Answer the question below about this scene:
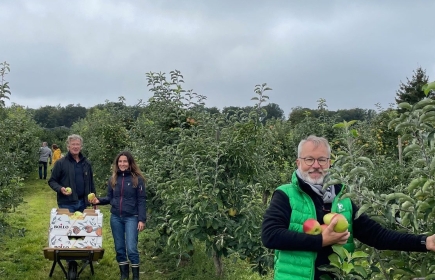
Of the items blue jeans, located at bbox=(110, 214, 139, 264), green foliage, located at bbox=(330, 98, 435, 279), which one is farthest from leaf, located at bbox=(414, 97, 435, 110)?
blue jeans, located at bbox=(110, 214, 139, 264)

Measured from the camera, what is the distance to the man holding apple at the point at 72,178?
624 cm

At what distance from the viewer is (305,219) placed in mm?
2430

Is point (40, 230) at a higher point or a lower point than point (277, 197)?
lower

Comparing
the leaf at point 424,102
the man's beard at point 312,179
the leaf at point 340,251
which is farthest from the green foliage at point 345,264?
the leaf at point 424,102

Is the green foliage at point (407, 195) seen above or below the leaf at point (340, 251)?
above

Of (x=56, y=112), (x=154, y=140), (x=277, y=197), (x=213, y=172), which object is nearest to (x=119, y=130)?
(x=154, y=140)

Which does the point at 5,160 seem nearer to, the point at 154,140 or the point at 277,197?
the point at 154,140

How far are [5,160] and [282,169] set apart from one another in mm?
7457

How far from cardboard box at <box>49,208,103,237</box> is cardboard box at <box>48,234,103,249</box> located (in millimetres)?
37

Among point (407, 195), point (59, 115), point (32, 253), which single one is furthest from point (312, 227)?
point (59, 115)

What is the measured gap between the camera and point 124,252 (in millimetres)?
5980

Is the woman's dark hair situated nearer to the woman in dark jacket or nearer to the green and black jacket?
the woman in dark jacket

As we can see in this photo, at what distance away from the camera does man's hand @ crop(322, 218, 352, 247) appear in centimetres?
229

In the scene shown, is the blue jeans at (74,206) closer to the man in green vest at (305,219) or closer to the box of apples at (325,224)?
the man in green vest at (305,219)
